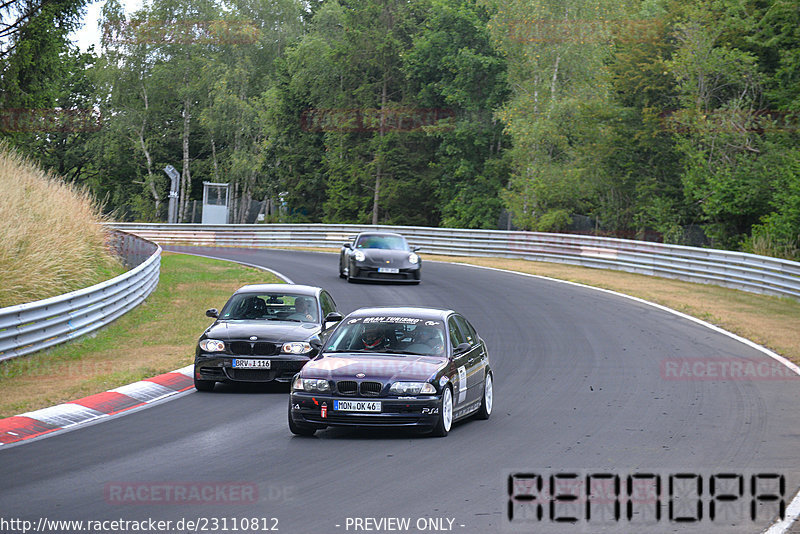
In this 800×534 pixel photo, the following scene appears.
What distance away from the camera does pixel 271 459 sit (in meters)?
9.59

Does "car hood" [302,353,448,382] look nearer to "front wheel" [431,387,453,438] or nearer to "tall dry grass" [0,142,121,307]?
"front wheel" [431,387,453,438]

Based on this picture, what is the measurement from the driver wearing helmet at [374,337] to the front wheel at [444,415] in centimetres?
113

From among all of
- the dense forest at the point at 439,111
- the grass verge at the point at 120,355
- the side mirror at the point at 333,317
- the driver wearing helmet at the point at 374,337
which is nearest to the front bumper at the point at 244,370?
the side mirror at the point at 333,317

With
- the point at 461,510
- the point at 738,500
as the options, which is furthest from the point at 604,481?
the point at 461,510

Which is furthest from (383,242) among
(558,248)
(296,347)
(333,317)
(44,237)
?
(296,347)

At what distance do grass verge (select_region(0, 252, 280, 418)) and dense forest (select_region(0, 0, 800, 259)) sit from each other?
15772mm

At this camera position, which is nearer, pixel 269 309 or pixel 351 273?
pixel 269 309

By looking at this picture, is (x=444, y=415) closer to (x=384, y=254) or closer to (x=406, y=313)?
(x=406, y=313)

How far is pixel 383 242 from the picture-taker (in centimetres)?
3073

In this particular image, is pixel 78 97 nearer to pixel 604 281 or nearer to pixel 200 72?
pixel 200 72

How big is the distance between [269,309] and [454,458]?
6404 mm

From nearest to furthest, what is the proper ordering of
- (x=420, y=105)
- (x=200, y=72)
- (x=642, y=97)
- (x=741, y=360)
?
(x=741, y=360) → (x=642, y=97) → (x=420, y=105) → (x=200, y=72)

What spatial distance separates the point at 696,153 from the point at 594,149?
9588 mm

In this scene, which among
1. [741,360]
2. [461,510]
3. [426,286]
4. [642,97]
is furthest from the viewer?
[642,97]
